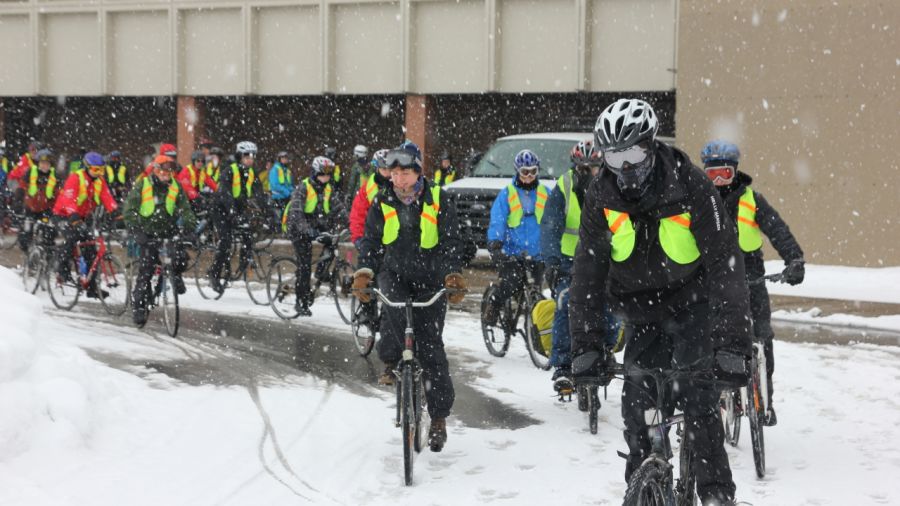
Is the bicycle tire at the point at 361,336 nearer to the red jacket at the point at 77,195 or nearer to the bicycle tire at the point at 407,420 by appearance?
the bicycle tire at the point at 407,420

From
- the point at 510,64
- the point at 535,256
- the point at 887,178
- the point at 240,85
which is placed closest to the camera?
the point at 535,256

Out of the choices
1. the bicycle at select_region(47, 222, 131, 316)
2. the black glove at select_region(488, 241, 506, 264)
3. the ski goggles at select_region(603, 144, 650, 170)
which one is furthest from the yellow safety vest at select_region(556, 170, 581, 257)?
the bicycle at select_region(47, 222, 131, 316)

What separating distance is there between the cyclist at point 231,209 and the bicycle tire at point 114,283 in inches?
63.5

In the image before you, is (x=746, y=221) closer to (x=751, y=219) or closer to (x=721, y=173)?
(x=751, y=219)

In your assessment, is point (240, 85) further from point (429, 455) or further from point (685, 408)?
point (685, 408)

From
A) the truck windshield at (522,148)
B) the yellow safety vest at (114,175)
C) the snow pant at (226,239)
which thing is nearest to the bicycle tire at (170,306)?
the snow pant at (226,239)

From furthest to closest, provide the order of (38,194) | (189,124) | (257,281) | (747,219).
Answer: (189,124) < (38,194) < (257,281) < (747,219)

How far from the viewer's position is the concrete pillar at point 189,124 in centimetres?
2978

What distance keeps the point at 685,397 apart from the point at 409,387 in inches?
102

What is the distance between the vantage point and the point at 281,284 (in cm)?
1370

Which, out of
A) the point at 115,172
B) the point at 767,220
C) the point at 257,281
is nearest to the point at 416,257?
the point at 767,220

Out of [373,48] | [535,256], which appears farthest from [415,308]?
[373,48]

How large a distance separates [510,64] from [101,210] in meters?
9.85

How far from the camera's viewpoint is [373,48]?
27328 mm
